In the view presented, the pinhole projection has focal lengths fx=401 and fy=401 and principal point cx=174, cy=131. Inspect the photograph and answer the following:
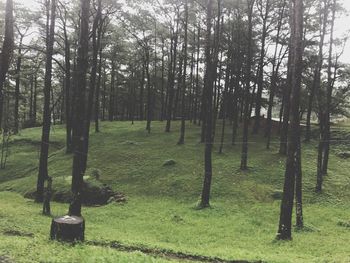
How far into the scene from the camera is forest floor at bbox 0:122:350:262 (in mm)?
12469

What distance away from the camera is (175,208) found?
73.2 ft

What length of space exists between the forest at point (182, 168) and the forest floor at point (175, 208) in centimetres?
9

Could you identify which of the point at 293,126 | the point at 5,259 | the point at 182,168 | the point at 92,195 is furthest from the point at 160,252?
the point at 182,168

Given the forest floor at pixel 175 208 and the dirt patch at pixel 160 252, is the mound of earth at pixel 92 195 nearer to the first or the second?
the forest floor at pixel 175 208

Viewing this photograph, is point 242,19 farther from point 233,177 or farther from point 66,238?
point 66,238

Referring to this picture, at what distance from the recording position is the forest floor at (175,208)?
12.5m

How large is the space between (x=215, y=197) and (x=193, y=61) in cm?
2339

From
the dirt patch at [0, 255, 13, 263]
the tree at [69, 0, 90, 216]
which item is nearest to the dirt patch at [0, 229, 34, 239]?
the tree at [69, 0, 90, 216]

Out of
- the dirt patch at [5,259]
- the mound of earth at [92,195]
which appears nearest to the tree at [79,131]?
the dirt patch at [5,259]

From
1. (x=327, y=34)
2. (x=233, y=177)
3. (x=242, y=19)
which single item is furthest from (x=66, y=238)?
(x=242, y=19)

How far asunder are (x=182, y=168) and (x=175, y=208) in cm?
749

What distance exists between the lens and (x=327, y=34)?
3244 cm

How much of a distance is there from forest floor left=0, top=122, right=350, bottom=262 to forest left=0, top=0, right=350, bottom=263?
0.09m

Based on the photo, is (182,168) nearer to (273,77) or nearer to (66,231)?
(273,77)
